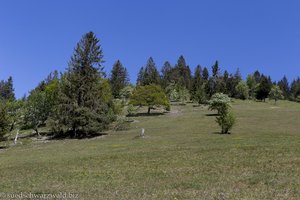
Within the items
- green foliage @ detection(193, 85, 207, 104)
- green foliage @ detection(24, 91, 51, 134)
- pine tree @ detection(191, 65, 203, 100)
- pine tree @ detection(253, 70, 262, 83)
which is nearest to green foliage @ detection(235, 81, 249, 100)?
pine tree @ detection(191, 65, 203, 100)

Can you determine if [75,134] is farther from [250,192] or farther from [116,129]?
[250,192]

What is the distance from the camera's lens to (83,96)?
2207 inches

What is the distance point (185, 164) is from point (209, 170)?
8.05 feet

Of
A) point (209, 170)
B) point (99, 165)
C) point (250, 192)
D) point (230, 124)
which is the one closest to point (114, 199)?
point (250, 192)

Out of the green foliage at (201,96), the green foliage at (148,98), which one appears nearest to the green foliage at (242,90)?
the green foliage at (201,96)

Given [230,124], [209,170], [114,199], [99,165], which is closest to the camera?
[114,199]

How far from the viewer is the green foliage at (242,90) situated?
440ft

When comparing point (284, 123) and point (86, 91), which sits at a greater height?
point (86, 91)

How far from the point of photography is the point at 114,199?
11.6 meters

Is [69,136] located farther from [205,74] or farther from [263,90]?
[205,74]

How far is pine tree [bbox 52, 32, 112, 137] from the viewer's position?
53.1 metres

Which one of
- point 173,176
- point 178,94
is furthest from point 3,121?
point 178,94

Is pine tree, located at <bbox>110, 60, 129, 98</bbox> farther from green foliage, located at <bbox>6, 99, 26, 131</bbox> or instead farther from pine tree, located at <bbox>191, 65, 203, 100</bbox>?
green foliage, located at <bbox>6, 99, 26, 131</bbox>

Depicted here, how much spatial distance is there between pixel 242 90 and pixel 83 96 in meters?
91.6
